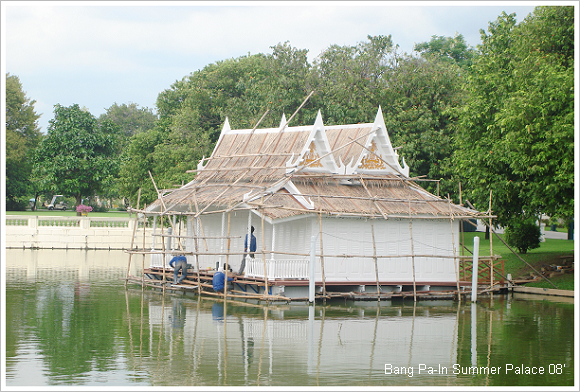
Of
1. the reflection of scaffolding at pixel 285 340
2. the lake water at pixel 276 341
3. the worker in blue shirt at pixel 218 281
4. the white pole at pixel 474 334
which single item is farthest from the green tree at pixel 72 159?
the white pole at pixel 474 334

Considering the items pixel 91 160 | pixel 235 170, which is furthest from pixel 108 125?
pixel 235 170

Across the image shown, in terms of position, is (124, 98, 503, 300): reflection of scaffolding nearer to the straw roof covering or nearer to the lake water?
the straw roof covering

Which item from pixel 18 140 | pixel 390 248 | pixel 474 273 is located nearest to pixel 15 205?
pixel 18 140

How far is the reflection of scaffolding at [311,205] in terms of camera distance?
25.6m

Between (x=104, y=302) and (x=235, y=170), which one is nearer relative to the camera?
(x=104, y=302)

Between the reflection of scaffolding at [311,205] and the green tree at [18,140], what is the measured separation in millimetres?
47061

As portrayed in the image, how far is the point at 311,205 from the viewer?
25.9 metres

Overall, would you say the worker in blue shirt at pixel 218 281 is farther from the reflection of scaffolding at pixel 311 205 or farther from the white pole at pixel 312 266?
the white pole at pixel 312 266

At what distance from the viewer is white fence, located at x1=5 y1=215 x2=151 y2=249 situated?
50219mm

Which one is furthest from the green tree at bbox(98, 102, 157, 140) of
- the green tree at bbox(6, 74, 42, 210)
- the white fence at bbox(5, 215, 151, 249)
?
the white fence at bbox(5, 215, 151, 249)

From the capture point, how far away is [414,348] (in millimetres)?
17922

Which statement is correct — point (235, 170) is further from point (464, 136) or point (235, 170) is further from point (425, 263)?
point (464, 136)

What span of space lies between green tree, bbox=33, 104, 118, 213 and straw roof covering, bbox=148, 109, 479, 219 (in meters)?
35.9

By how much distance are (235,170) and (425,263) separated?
883cm
